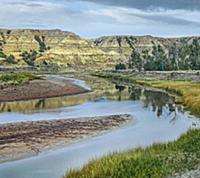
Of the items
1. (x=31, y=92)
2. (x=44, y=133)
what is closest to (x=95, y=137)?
(x=44, y=133)

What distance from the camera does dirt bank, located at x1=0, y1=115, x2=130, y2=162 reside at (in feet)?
96.6

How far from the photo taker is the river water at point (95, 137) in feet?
81.4

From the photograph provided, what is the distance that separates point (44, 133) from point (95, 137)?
4.01m

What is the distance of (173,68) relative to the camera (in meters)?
159

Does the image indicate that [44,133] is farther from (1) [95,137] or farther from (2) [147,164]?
(2) [147,164]

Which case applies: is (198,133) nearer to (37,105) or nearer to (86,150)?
(86,150)

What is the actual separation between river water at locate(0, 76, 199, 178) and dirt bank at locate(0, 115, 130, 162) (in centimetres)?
109

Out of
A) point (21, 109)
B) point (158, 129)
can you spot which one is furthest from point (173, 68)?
point (158, 129)

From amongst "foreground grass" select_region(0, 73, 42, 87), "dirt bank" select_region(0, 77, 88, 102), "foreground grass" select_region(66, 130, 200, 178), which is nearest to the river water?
"foreground grass" select_region(66, 130, 200, 178)

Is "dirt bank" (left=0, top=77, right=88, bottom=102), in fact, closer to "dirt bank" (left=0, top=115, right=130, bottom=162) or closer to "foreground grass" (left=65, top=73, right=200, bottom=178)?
"dirt bank" (left=0, top=115, right=130, bottom=162)

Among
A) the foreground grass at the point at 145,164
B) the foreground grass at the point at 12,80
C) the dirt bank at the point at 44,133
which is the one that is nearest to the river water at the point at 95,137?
the dirt bank at the point at 44,133

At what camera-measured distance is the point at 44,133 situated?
35875 mm

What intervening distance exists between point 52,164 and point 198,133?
9.09m

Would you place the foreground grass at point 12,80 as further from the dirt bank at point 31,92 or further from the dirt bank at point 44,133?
the dirt bank at point 44,133
